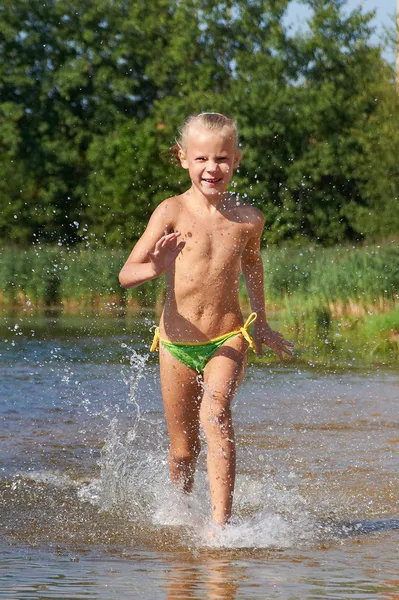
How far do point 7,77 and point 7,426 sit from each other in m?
40.6

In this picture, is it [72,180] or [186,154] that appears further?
[72,180]

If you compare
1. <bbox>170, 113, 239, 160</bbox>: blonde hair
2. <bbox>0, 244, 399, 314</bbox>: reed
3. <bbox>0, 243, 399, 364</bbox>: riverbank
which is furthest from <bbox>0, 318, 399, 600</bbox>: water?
<bbox>0, 244, 399, 314</bbox>: reed

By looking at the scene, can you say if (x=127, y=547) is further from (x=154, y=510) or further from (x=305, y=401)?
(x=305, y=401)

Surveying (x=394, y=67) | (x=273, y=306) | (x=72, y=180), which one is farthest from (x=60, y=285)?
(x=72, y=180)

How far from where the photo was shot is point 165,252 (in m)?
5.30

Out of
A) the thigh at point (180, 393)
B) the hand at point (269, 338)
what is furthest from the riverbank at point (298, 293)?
the thigh at point (180, 393)

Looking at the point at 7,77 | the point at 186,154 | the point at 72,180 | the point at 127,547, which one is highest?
the point at 7,77

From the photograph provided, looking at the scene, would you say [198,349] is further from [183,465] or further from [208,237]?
[183,465]

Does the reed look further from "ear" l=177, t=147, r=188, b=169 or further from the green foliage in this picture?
the green foliage

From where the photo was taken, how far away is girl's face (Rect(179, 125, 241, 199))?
18.7 feet

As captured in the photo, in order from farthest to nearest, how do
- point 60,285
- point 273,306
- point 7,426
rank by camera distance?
point 60,285
point 273,306
point 7,426

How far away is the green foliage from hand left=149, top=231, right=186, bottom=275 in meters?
39.1

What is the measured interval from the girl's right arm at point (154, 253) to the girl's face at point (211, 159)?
178 millimetres

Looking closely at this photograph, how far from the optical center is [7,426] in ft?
30.0
